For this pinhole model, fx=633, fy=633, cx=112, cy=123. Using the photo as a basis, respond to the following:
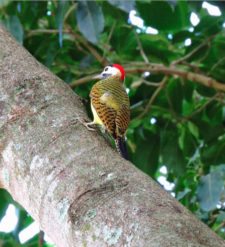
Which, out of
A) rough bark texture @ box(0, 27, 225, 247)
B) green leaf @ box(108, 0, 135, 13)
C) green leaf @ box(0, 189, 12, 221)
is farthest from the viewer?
green leaf @ box(0, 189, 12, 221)

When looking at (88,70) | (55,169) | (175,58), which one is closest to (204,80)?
(175,58)

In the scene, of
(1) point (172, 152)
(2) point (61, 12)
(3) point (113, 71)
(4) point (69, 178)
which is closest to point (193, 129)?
(1) point (172, 152)

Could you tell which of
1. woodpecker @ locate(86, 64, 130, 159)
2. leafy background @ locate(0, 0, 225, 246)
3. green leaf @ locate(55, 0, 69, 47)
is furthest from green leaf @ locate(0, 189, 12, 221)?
green leaf @ locate(55, 0, 69, 47)

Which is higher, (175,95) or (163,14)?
(163,14)

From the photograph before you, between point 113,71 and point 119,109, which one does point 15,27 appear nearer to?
point 113,71

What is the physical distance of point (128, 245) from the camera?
58.1 inches

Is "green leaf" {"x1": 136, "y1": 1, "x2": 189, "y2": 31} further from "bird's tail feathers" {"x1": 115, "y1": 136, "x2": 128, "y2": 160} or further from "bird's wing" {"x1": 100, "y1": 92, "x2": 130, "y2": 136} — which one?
"bird's tail feathers" {"x1": 115, "y1": 136, "x2": 128, "y2": 160}

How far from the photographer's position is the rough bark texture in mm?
1525

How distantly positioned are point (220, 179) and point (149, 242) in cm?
191

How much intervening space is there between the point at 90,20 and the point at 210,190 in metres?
1.11

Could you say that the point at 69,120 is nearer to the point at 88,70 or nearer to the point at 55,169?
the point at 55,169

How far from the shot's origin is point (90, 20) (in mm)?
3420

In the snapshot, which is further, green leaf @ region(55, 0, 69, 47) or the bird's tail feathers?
green leaf @ region(55, 0, 69, 47)

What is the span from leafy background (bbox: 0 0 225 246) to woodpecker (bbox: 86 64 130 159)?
0.41 m
